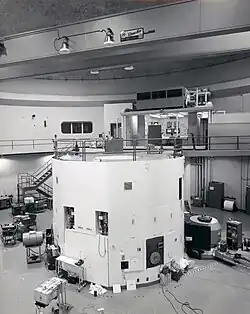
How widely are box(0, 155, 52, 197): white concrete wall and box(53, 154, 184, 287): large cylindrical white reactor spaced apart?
10.6 meters

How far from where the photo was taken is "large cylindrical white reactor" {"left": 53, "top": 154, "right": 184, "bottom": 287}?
Result: 898cm

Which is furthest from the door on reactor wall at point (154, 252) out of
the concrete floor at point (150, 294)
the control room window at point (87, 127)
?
the control room window at point (87, 127)

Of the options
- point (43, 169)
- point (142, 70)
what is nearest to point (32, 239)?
point (43, 169)

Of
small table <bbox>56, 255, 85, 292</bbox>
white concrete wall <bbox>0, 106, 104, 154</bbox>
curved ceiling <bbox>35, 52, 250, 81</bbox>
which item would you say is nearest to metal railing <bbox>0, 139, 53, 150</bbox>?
white concrete wall <bbox>0, 106, 104, 154</bbox>

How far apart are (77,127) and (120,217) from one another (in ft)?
41.4

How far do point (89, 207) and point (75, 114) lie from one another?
483 inches

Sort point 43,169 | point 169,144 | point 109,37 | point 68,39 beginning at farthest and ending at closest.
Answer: point 43,169, point 169,144, point 68,39, point 109,37

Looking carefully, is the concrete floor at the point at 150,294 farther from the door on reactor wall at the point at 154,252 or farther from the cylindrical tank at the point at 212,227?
the cylindrical tank at the point at 212,227

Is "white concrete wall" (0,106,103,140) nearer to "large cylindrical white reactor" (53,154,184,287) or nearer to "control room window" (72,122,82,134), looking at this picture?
"control room window" (72,122,82,134)

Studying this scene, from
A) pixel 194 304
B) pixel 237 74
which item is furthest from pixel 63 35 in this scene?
pixel 237 74

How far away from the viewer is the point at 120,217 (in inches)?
354

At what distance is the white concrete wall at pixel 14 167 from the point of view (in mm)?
18938

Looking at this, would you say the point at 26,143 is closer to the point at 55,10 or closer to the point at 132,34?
the point at 55,10

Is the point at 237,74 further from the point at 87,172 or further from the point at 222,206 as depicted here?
the point at 87,172
